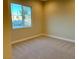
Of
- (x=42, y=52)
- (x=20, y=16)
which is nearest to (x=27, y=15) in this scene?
(x=20, y=16)

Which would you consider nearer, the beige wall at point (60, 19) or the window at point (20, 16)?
the window at point (20, 16)

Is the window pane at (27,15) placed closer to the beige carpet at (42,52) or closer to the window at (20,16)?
the window at (20,16)

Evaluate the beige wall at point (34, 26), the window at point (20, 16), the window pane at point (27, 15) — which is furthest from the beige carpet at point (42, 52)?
the window pane at point (27, 15)

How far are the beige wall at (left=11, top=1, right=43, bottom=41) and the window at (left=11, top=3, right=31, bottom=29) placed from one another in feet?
0.91

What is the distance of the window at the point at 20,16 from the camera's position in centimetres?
481

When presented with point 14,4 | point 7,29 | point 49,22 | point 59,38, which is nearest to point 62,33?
point 59,38

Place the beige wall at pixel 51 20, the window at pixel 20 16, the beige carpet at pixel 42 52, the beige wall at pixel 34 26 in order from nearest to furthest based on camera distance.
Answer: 1. the beige carpet at pixel 42 52
2. the window at pixel 20 16
3. the beige wall at pixel 34 26
4. the beige wall at pixel 51 20

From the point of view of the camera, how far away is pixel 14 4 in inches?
187

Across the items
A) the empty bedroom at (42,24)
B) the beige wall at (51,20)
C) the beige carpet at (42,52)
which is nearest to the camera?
the beige carpet at (42,52)

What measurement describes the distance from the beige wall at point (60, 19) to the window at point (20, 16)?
1.38 meters

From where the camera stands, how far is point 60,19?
5.73 metres

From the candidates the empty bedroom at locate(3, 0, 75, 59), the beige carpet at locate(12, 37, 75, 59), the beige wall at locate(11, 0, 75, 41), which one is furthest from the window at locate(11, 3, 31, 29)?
the beige carpet at locate(12, 37, 75, 59)

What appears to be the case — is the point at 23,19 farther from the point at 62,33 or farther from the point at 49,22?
the point at 62,33

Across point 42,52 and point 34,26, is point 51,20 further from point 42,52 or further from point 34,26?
point 42,52
